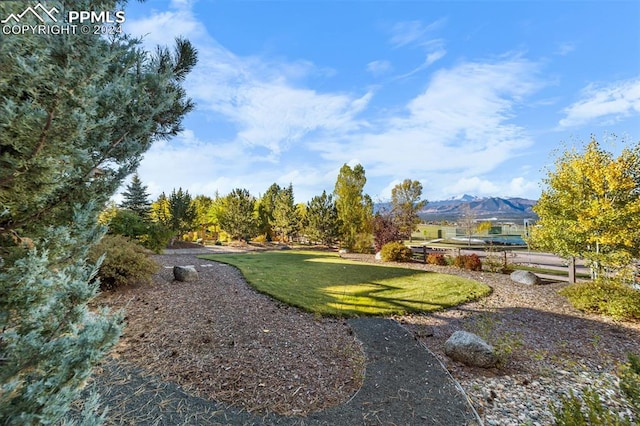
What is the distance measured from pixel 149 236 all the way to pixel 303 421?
12.0m

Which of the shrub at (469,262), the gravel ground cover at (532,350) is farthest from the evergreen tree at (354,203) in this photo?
the gravel ground cover at (532,350)

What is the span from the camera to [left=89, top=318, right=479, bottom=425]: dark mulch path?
2672mm

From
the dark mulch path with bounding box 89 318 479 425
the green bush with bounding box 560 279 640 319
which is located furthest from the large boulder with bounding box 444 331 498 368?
the green bush with bounding box 560 279 640 319

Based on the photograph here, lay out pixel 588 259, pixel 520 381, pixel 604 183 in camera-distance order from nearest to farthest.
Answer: pixel 520 381 → pixel 604 183 → pixel 588 259

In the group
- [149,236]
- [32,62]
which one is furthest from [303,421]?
[149,236]

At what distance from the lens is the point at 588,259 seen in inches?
282

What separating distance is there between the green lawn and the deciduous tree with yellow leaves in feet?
8.57

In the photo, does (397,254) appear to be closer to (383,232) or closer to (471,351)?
(383,232)

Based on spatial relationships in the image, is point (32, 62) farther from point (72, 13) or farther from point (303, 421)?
point (303, 421)

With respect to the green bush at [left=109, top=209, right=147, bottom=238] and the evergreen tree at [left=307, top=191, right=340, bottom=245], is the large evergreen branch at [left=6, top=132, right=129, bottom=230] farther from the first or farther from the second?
the evergreen tree at [left=307, top=191, right=340, bottom=245]

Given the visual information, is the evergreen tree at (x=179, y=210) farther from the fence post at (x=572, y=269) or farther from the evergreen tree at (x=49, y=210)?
the fence post at (x=572, y=269)

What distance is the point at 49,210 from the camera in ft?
5.20

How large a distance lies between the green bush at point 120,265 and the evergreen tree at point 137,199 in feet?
50.0

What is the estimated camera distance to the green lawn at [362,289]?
626cm
